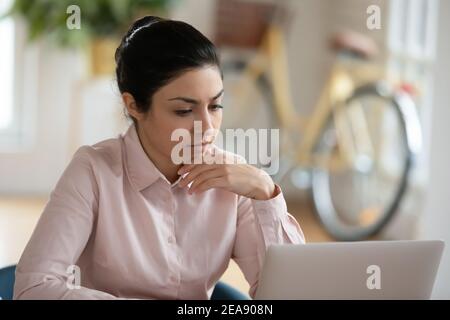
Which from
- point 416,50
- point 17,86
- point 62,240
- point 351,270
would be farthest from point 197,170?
point 17,86

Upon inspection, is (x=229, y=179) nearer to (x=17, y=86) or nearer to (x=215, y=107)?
(x=215, y=107)

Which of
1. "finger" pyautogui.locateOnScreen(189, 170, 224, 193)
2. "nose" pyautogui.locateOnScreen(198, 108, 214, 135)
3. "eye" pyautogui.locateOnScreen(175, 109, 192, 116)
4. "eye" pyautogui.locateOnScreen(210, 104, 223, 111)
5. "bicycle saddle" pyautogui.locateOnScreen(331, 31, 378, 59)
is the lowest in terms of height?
"finger" pyautogui.locateOnScreen(189, 170, 224, 193)

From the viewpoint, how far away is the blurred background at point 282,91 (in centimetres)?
383

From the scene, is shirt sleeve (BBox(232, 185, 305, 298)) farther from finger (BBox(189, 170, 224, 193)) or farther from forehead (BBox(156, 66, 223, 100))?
forehead (BBox(156, 66, 223, 100))

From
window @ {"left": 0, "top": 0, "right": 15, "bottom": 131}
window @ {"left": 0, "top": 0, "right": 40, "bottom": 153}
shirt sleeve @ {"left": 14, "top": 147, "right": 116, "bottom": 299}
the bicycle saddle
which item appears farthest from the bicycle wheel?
shirt sleeve @ {"left": 14, "top": 147, "right": 116, "bottom": 299}

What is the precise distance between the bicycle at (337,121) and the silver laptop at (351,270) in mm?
2266

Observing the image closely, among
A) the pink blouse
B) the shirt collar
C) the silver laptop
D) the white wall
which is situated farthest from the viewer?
the white wall

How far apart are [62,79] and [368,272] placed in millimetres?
3781

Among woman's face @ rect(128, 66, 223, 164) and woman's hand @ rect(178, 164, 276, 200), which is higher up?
woman's face @ rect(128, 66, 223, 164)

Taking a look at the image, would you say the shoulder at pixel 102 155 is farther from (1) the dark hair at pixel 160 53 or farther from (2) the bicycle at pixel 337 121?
(2) the bicycle at pixel 337 121

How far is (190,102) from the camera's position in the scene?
1387 millimetres

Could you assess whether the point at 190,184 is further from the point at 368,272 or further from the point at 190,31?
the point at 368,272

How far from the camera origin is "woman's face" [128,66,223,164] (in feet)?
4.53
